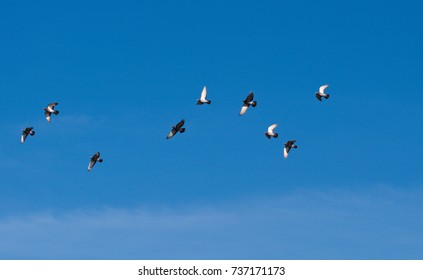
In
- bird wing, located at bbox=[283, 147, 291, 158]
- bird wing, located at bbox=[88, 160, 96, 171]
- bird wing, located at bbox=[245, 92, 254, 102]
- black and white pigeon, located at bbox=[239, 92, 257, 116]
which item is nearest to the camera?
black and white pigeon, located at bbox=[239, 92, 257, 116]

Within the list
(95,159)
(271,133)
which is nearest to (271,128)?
(271,133)

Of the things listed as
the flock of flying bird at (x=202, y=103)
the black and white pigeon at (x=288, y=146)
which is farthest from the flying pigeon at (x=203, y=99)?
the black and white pigeon at (x=288, y=146)

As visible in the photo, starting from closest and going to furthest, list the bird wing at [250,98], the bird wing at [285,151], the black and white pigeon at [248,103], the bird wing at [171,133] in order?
the bird wing at [171,133] < the black and white pigeon at [248,103] < the bird wing at [250,98] < the bird wing at [285,151]

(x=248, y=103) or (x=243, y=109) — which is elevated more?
(x=248, y=103)

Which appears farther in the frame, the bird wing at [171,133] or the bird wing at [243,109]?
the bird wing at [243,109]

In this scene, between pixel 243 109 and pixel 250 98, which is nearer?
pixel 243 109

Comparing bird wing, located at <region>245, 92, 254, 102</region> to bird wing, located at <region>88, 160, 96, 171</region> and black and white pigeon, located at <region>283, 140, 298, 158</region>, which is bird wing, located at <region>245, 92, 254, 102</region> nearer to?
black and white pigeon, located at <region>283, 140, 298, 158</region>

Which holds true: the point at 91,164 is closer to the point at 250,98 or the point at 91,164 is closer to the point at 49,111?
the point at 49,111

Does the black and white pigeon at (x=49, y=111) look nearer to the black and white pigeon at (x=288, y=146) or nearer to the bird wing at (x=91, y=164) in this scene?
the bird wing at (x=91, y=164)

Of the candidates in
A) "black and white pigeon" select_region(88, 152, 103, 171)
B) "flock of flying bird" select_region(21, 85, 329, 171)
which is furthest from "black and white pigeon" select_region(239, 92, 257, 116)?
"black and white pigeon" select_region(88, 152, 103, 171)

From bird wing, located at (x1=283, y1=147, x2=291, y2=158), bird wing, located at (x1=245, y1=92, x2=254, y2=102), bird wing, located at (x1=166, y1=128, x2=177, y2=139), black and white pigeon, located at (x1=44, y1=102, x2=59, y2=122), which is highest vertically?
black and white pigeon, located at (x1=44, y1=102, x2=59, y2=122)
